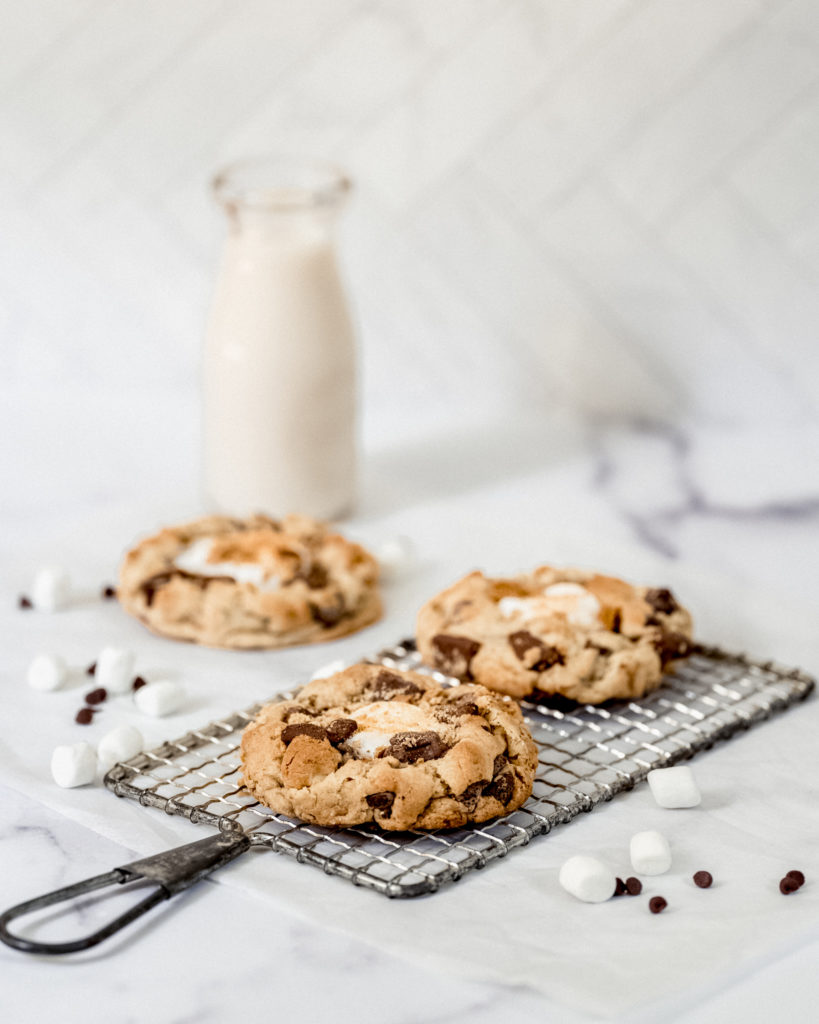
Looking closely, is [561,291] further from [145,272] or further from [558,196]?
[145,272]

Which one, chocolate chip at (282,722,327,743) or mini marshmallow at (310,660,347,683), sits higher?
chocolate chip at (282,722,327,743)

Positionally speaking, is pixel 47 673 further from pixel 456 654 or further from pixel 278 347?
pixel 278 347

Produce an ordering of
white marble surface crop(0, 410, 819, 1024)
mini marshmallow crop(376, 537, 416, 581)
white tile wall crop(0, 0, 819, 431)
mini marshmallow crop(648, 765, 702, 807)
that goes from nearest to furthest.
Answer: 1. white marble surface crop(0, 410, 819, 1024)
2. mini marshmallow crop(648, 765, 702, 807)
3. mini marshmallow crop(376, 537, 416, 581)
4. white tile wall crop(0, 0, 819, 431)

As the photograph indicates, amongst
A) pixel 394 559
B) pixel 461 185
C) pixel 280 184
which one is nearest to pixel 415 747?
pixel 394 559

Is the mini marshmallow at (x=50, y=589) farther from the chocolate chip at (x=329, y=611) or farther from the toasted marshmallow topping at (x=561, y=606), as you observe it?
the toasted marshmallow topping at (x=561, y=606)

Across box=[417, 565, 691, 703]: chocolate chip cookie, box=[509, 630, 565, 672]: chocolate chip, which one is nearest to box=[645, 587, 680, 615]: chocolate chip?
box=[417, 565, 691, 703]: chocolate chip cookie

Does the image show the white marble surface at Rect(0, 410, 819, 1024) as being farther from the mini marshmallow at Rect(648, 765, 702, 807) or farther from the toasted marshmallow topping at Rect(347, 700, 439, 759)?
the toasted marshmallow topping at Rect(347, 700, 439, 759)

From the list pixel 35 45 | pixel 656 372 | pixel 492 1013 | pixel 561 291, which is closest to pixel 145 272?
pixel 35 45

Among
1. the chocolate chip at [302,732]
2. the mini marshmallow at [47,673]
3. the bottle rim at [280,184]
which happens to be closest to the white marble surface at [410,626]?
the mini marshmallow at [47,673]
